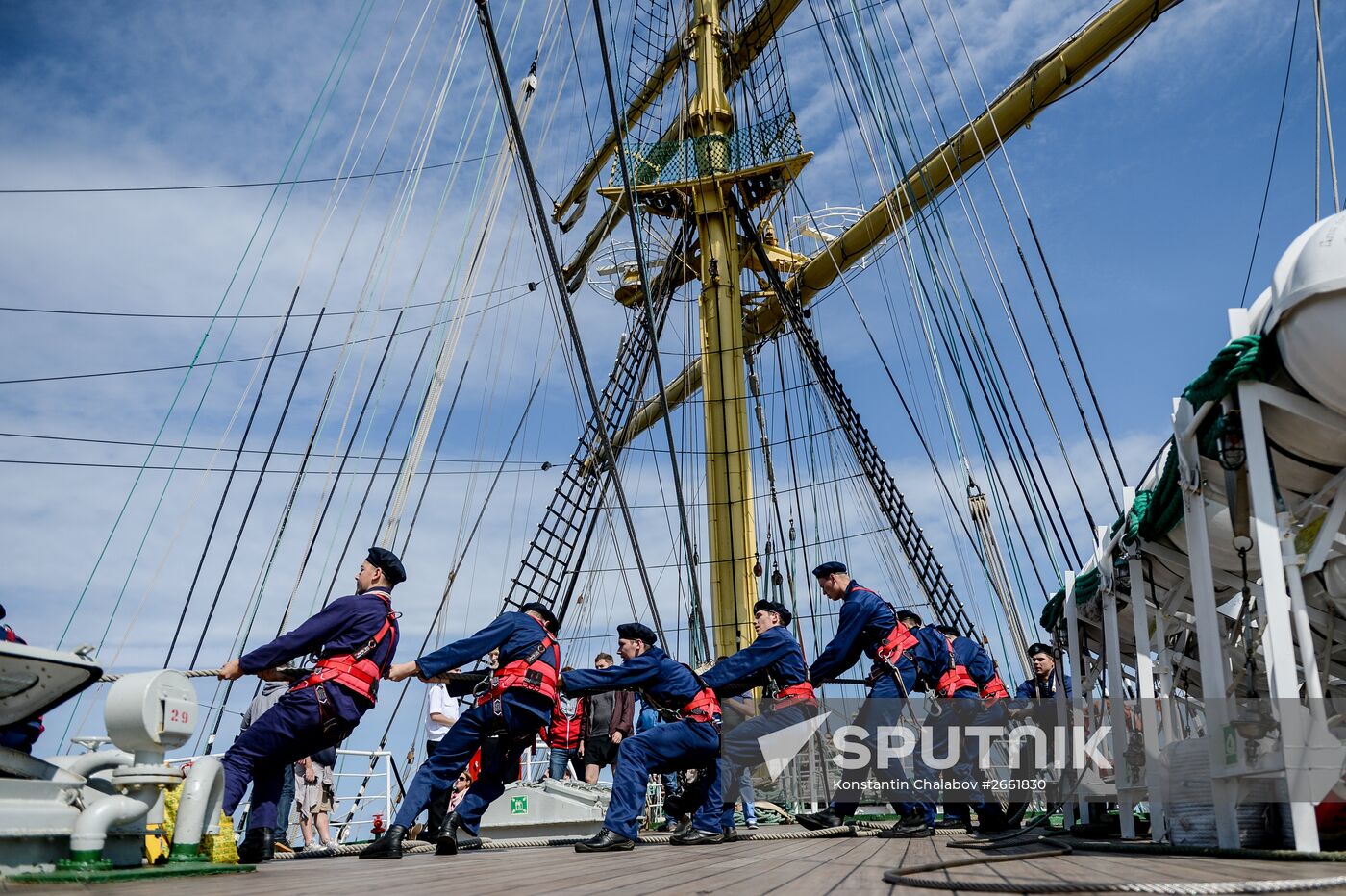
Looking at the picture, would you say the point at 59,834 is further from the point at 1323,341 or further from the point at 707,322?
the point at 707,322

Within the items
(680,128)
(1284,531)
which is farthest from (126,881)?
(680,128)

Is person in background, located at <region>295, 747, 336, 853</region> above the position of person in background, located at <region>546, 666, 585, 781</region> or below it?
below

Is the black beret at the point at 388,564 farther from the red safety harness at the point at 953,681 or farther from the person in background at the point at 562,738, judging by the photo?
the person in background at the point at 562,738

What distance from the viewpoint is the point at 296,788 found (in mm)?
8406

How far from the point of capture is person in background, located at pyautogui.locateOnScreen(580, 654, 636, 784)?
962 centimetres

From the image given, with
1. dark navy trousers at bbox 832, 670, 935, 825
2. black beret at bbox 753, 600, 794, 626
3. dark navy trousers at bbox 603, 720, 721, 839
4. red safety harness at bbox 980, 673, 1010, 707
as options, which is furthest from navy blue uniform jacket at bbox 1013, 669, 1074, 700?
dark navy trousers at bbox 603, 720, 721, 839

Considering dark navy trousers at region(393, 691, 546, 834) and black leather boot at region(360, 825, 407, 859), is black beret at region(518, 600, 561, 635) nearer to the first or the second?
dark navy trousers at region(393, 691, 546, 834)

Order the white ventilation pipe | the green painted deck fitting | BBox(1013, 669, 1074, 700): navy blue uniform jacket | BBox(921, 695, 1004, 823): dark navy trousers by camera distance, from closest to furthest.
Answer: the green painted deck fitting → the white ventilation pipe → BBox(921, 695, 1004, 823): dark navy trousers → BBox(1013, 669, 1074, 700): navy blue uniform jacket

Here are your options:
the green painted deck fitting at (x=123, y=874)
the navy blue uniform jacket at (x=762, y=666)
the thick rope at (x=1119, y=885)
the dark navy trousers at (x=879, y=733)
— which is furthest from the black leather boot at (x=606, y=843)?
the thick rope at (x=1119, y=885)

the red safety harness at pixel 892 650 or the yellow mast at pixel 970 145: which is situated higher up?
the yellow mast at pixel 970 145

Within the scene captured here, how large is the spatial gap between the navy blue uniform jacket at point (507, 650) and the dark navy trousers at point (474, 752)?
45 mm

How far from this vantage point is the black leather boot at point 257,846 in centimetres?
470

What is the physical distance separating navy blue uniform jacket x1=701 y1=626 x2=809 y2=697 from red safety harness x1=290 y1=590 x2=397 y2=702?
6.18ft

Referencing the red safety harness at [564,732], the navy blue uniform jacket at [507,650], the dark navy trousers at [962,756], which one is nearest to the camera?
the navy blue uniform jacket at [507,650]
